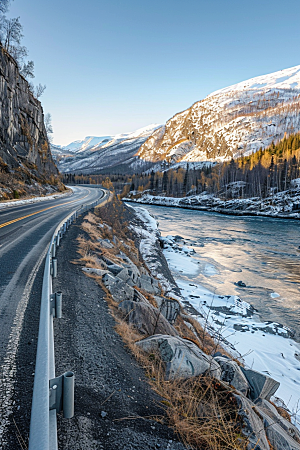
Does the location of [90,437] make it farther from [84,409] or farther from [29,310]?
[29,310]

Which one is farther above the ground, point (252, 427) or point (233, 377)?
point (252, 427)

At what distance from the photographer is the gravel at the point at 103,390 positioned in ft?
8.04

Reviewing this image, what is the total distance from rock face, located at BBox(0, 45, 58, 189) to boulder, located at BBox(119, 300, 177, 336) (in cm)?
2888

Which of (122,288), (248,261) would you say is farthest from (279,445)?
(248,261)

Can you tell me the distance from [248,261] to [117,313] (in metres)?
19.3

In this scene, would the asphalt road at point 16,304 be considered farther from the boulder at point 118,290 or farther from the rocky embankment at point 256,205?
the rocky embankment at point 256,205

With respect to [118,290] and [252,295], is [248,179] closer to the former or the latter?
[252,295]

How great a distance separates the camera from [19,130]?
35.7m

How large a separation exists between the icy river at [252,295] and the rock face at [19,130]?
23.0m

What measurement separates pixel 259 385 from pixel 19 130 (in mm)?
41264

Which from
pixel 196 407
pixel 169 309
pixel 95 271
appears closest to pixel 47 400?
pixel 196 407

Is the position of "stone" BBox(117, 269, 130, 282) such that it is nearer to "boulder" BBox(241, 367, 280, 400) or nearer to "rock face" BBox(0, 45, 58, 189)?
"boulder" BBox(241, 367, 280, 400)

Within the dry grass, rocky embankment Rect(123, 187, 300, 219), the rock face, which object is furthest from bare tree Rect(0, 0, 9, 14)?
rocky embankment Rect(123, 187, 300, 219)

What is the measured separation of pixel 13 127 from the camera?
33.6 m
